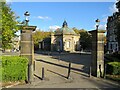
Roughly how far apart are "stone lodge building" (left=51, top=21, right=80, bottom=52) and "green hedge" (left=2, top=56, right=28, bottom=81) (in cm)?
6793

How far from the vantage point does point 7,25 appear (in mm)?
21609

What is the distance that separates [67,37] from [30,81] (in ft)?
230

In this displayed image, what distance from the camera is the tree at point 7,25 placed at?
20.7 meters

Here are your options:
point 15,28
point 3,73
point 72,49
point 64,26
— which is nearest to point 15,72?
point 3,73

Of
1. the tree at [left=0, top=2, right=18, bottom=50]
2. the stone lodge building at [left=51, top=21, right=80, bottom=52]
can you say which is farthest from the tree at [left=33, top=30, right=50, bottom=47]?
the tree at [left=0, top=2, right=18, bottom=50]

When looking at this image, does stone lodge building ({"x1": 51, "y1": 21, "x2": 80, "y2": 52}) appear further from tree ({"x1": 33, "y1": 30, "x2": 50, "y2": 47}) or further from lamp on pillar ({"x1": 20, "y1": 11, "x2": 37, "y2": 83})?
lamp on pillar ({"x1": 20, "y1": 11, "x2": 37, "y2": 83})

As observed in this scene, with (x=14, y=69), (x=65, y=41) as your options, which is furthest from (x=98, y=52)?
(x=65, y=41)

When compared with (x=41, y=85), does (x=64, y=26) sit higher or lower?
higher

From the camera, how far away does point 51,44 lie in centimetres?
8594

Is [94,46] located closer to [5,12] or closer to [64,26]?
[5,12]

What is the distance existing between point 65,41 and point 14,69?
6885 cm

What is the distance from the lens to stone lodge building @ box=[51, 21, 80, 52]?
275ft

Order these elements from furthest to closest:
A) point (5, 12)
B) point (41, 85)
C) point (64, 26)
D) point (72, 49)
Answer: point (64, 26), point (72, 49), point (5, 12), point (41, 85)

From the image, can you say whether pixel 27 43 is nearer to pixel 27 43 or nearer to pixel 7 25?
pixel 27 43
